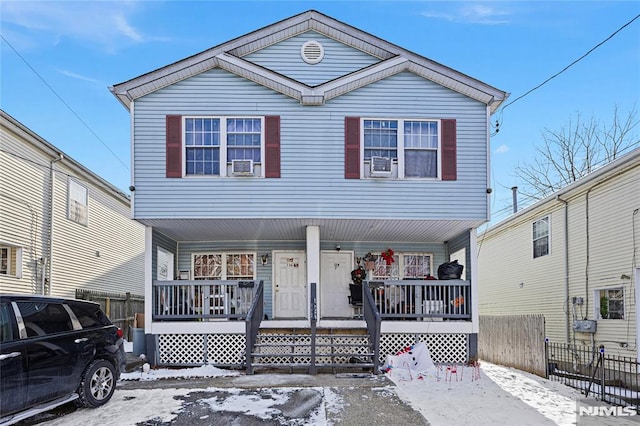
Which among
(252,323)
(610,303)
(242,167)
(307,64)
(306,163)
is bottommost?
(252,323)

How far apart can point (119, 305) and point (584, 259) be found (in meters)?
14.7

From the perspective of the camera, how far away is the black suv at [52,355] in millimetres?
5762

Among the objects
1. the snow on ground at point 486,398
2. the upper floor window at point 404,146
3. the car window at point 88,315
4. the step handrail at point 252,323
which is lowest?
the snow on ground at point 486,398

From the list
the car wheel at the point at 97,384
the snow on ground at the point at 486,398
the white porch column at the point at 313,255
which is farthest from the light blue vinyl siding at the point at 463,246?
the car wheel at the point at 97,384

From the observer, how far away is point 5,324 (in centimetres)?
586

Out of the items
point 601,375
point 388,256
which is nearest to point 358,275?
point 388,256

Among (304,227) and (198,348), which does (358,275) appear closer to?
(304,227)

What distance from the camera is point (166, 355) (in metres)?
11.4

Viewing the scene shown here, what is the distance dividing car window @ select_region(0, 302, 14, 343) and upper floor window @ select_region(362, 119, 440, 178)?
294 inches

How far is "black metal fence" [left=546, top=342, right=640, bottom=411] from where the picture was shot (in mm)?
8828

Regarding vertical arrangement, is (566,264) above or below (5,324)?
above

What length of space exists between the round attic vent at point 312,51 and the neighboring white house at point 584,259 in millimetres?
6937

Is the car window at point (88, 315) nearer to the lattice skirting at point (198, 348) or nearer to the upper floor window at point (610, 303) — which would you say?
the lattice skirting at point (198, 348)

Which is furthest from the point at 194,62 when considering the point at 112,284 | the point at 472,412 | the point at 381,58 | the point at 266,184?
the point at 112,284
